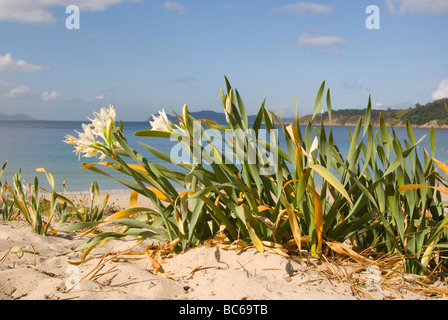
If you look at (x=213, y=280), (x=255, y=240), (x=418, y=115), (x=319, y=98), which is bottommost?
(x=213, y=280)

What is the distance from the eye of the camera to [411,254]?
6.24ft

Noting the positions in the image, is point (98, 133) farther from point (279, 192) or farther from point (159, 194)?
point (279, 192)

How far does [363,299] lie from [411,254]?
513mm

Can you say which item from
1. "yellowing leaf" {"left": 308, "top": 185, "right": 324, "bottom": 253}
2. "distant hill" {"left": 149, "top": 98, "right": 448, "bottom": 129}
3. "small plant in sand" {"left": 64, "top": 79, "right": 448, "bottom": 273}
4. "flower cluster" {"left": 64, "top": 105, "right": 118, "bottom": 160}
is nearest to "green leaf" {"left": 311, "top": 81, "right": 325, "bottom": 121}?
"small plant in sand" {"left": 64, "top": 79, "right": 448, "bottom": 273}

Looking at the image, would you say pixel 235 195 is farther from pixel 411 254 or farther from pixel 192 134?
pixel 411 254

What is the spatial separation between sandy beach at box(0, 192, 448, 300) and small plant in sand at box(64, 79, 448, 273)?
11 cm

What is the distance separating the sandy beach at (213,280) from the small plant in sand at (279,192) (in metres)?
0.11

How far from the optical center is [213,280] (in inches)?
66.8

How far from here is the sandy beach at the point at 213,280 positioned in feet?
5.17

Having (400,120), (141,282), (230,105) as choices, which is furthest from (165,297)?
(400,120)

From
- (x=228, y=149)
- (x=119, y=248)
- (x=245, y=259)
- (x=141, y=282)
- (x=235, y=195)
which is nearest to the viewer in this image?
(x=141, y=282)

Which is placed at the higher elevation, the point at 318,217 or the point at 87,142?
the point at 87,142

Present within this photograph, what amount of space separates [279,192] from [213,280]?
0.52m

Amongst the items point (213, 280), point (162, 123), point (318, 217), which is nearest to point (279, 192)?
point (318, 217)
